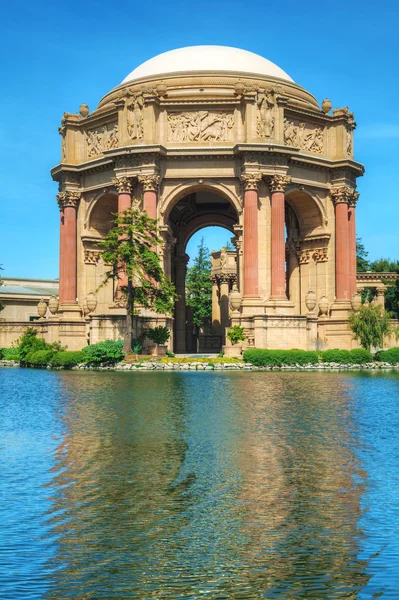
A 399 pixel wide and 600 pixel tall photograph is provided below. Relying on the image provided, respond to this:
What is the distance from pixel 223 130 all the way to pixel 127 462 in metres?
39.3

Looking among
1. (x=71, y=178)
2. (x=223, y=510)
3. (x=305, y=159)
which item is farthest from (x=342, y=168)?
(x=223, y=510)

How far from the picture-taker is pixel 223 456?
12938 mm

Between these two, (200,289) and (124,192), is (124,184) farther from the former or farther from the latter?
(200,289)

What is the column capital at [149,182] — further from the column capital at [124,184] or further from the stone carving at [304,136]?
the stone carving at [304,136]

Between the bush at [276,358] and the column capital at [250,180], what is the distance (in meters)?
11.3

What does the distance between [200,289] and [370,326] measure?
38550mm

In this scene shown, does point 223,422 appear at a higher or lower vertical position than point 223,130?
lower

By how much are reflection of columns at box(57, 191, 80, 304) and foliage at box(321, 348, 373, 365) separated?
19.8 meters

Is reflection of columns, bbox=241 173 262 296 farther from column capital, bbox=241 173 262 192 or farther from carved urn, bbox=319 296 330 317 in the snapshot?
carved urn, bbox=319 296 330 317

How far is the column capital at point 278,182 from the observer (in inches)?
1918

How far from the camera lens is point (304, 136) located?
2088 inches

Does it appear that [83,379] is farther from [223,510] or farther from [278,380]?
[223,510]

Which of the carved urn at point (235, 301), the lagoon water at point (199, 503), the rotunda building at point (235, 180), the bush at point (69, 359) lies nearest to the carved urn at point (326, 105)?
the rotunda building at point (235, 180)

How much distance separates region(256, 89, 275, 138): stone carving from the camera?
4838cm
